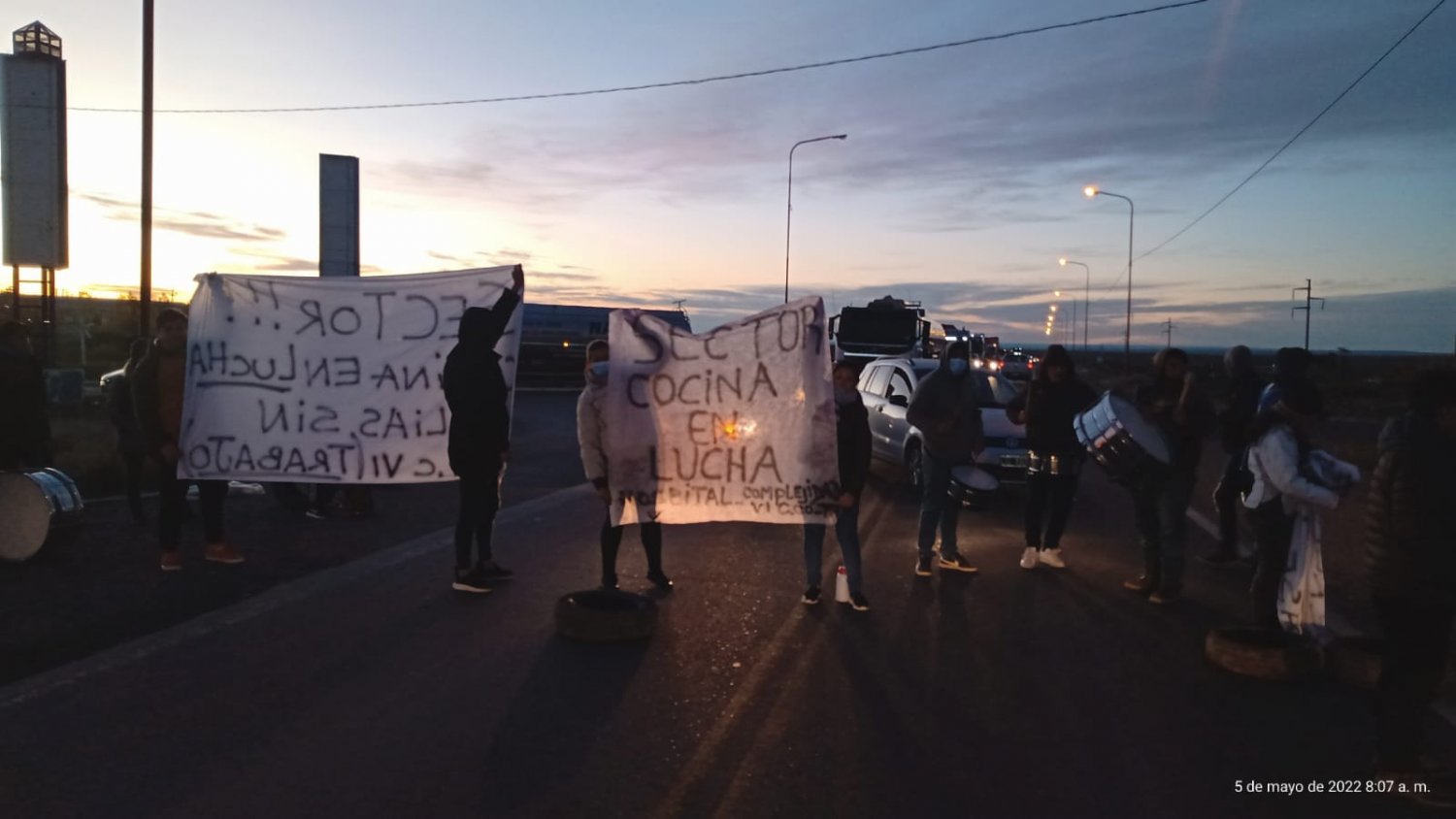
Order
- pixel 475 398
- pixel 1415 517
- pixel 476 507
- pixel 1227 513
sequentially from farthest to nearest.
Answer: pixel 1227 513
pixel 476 507
pixel 475 398
pixel 1415 517

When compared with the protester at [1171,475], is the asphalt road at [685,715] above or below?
below

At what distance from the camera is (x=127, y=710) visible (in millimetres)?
5223

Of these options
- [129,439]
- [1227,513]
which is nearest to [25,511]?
[129,439]

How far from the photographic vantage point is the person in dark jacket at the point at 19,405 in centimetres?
833

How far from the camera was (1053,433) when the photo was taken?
344 inches

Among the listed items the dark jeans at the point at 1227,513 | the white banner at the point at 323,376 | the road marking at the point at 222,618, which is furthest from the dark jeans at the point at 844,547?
the dark jeans at the point at 1227,513

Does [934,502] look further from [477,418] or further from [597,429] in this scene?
[477,418]

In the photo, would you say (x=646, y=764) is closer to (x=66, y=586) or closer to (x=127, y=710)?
(x=127, y=710)

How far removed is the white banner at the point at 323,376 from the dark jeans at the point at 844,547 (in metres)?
3.15

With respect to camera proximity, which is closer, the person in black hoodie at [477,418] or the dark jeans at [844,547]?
the dark jeans at [844,547]

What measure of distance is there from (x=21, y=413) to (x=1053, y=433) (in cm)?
867

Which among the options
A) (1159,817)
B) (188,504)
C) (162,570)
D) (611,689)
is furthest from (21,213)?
(1159,817)

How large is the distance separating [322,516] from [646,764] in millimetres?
7880

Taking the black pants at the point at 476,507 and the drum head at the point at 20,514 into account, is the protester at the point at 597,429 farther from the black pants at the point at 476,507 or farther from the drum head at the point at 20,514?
the drum head at the point at 20,514
